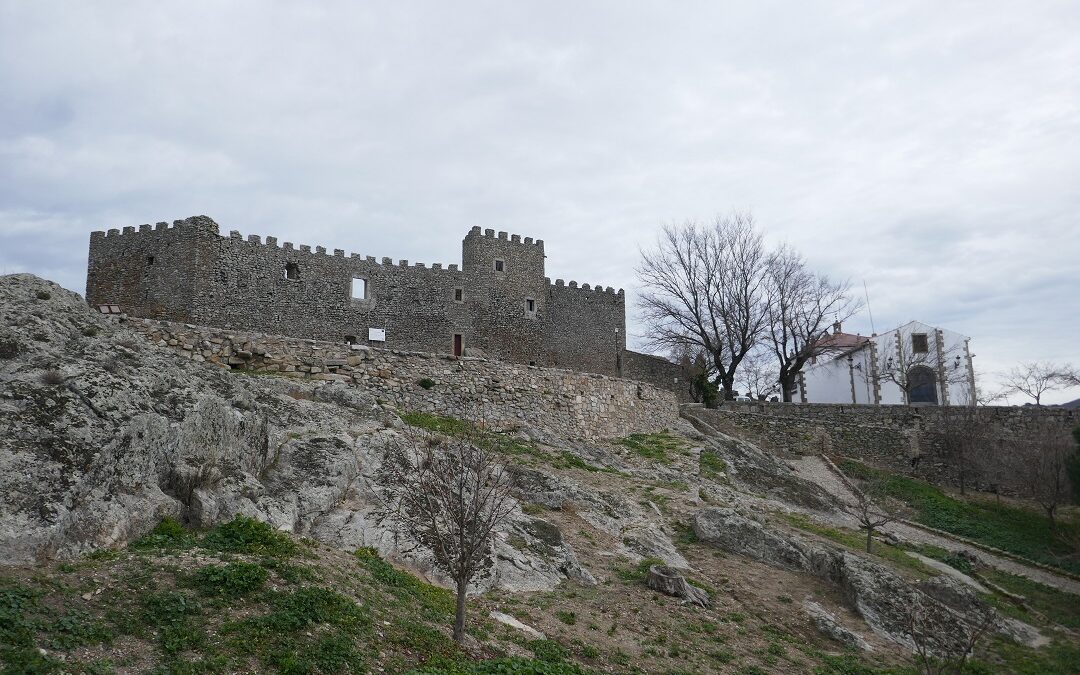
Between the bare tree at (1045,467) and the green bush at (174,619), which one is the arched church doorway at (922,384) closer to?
the bare tree at (1045,467)

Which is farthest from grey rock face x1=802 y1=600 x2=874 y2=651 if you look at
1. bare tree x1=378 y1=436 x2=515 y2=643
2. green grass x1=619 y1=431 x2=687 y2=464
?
green grass x1=619 y1=431 x2=687 y2=464

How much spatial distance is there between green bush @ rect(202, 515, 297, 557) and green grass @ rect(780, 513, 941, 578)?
15.4 metres

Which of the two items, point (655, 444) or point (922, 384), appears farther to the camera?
point (922, 384)

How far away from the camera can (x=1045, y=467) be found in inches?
1036

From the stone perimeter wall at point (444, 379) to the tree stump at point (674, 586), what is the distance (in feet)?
25.1

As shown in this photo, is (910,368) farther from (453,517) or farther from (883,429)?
(453,517)

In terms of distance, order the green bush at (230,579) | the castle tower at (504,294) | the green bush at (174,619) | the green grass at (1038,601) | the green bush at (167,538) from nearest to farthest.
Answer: the green bush at (174,619) → the green bush at (230,579) → the green bush at (167,538) → the green grass at (1038,601) → the castle tower at (504,294)

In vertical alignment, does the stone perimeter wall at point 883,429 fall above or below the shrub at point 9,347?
below

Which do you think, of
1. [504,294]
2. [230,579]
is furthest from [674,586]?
[504,294]

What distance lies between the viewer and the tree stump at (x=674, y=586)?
1342 cm

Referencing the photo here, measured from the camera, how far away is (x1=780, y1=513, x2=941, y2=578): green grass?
1897 centimetres

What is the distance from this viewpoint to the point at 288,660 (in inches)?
276

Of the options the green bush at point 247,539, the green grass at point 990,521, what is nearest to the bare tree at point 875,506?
the green grass at point 990,521

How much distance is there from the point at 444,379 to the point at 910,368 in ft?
130
